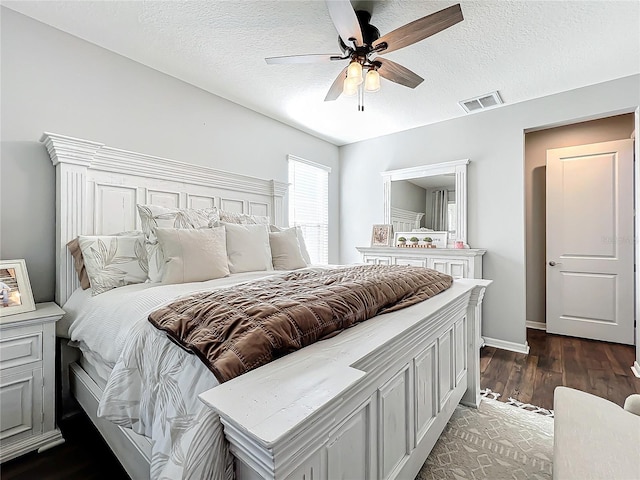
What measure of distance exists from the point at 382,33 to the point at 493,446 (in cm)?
268

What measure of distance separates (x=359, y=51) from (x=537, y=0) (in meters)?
1.10

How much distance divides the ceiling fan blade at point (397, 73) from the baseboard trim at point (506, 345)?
274cm

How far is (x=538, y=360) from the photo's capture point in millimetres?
2812

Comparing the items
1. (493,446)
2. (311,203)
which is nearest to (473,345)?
(493,446)

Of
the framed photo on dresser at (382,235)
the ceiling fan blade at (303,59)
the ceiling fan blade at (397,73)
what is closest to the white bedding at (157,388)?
the ceiling fan blade at (303,59)

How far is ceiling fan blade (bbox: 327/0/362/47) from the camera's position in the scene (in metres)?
1.48

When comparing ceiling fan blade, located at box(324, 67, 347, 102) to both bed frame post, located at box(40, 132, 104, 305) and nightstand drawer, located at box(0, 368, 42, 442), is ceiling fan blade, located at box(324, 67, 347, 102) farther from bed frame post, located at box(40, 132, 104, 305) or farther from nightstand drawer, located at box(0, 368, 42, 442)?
nightstand drawer, located at box(0, 368, 42, 442)

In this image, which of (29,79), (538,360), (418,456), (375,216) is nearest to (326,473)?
(418,456)

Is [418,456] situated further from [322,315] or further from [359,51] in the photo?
[359,51]

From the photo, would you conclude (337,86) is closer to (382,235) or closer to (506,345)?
(382,235)

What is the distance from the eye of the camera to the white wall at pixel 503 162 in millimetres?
2830

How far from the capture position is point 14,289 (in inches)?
66.0

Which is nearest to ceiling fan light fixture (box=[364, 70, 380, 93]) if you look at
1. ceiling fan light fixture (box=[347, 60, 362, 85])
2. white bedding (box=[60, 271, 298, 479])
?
ceiling fan light fixture (box=[347, 60, 362, 85])

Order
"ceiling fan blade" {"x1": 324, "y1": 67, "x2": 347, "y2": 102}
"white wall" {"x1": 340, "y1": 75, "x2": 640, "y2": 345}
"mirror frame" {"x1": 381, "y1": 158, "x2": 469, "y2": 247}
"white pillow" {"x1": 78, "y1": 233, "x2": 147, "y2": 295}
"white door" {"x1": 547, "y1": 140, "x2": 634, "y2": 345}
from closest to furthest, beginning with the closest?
"white pillow" {"x1": 78, "y1": 233, "x2": 147, "y2": 295} → "ceiling fan blade" {"x1": 324, "y1": 67, "x2": 347, "y2": 102} → "white wall" {"x1": 340, "y1": 75, "x2": 640, "y2": 345} → "white door" {"x1": 547, "y1": 140, "x2": 634, "y2": 345} → "mirror frame" {"x1": 381, "y1": 158, "x2": 469, "y2": 247}
